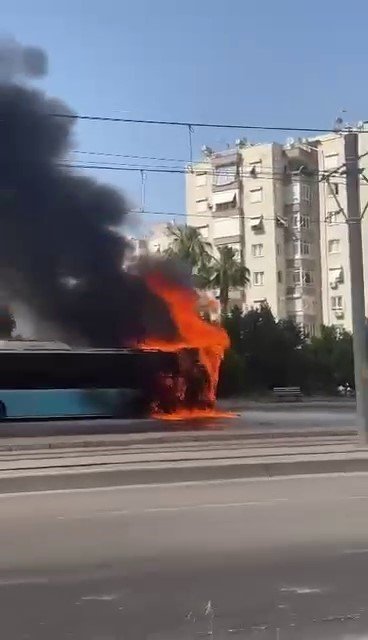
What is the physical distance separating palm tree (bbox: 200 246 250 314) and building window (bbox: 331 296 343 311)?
13.3 meters

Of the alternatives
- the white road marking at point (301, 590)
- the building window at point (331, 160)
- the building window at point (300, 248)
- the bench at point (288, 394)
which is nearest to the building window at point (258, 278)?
the building window at point (300, 248)

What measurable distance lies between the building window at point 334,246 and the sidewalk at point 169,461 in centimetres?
5412

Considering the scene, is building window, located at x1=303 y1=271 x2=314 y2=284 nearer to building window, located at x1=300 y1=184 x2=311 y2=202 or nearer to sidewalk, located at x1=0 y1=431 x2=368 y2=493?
building window, located at x1=300 y1=184 x2=311 y2=202

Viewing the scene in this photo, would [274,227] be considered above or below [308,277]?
above

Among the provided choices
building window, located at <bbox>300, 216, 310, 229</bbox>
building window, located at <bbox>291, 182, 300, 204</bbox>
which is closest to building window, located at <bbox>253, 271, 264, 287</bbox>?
building window, located at <bbox>300, 216, 310, 229</bbox>

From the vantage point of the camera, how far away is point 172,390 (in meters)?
32.2

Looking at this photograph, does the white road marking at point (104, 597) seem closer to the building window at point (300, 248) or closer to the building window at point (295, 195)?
the building window at point (300, 248)

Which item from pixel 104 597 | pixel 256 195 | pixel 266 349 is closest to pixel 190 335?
pixel 266 349

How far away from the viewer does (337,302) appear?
242 ft

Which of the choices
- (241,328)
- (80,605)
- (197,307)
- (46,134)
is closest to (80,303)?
(197,307)

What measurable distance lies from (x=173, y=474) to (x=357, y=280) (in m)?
7.99

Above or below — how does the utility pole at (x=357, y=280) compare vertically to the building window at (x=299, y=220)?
below

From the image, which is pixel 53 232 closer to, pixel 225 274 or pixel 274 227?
pixel 225 274

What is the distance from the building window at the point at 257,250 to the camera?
73.9 metres
